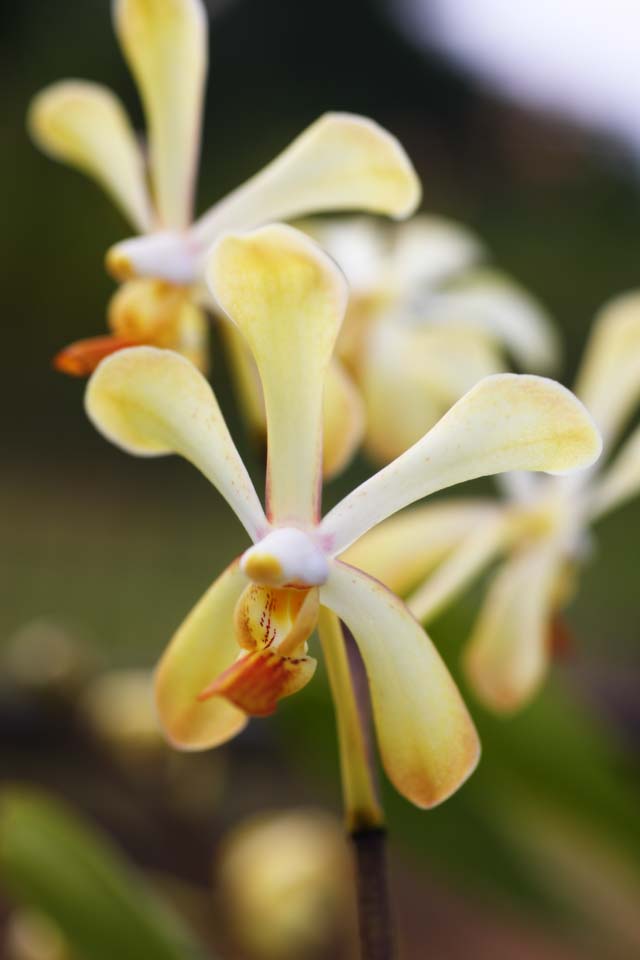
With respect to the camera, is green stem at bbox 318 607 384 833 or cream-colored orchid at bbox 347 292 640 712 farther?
cream-colored orchid at bbox 347 292 640 712

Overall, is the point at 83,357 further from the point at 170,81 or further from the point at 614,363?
the point at 614,363

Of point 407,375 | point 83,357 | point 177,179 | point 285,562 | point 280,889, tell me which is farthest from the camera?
point 280,889

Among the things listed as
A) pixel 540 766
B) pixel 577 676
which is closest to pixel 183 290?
pixel 540 766

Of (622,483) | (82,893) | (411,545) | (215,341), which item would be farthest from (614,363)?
(215,341)

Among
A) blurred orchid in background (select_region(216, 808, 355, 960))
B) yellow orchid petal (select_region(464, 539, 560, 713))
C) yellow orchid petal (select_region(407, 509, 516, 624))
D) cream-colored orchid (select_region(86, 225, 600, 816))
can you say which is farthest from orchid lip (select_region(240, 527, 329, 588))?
blurred orchid in background (select_region(216, 808, 355, 960))

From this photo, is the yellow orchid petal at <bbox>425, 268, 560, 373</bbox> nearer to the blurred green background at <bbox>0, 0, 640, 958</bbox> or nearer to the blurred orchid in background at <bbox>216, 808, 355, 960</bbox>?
the blurred orchid in background at <bbox>216, 808, 355, 960</bbox>

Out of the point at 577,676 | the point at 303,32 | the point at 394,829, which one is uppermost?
the point at 303,32

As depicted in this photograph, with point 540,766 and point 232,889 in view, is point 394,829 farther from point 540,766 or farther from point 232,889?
point 232,889
